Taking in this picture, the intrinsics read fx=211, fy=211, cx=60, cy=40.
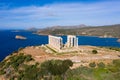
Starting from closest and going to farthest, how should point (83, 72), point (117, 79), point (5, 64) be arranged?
1. point (117, 79)
2. point (83, 72)
3. point (5, 64)

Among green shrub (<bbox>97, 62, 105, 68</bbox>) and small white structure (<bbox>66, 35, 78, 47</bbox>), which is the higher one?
small white structure (<bbox>66, 35, 78, 47</bbox>)

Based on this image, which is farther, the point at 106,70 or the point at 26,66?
the point at 26,66

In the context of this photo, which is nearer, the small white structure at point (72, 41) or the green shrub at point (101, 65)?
the green shrub at point (101, 65)

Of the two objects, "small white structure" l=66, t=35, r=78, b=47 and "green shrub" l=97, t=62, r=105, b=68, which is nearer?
"green shrub" l=97, t=62, r=105, b=68

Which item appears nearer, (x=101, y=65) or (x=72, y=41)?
(x=101, y=65)

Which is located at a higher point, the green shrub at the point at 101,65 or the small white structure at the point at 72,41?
the small white structure at the point at 72,41

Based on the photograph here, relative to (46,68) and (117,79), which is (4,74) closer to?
(46,68)

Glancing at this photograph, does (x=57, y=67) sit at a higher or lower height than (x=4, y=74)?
higher

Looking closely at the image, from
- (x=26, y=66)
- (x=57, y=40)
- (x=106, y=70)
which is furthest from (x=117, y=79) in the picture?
(x=57, y=40)

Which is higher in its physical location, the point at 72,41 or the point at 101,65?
the point at 72,41

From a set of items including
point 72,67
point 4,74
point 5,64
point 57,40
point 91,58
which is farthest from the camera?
point 57,40
